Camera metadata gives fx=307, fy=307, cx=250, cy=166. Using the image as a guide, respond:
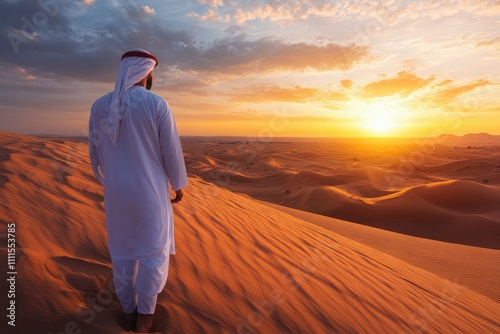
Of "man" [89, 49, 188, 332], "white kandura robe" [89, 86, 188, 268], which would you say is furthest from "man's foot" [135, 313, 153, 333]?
"white kandura robe" [89, 86, 188, 268]

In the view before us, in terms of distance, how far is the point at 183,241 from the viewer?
134 inches

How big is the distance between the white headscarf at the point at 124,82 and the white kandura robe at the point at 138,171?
0.11 feet

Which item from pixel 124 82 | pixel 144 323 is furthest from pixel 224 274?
pixel 124 82

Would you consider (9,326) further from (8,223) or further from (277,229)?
(277,229)

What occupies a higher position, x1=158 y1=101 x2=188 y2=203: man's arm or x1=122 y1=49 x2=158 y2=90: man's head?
x1=122 y1=49 x2=158 y2=90: man's head

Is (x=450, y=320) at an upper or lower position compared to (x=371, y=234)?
upper

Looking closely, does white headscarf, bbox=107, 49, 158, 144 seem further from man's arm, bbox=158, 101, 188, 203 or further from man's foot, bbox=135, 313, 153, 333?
man's foot, bbox=135, 313, 153, 333

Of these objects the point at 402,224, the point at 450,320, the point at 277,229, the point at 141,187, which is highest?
the point at 141,187

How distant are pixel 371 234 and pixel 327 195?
497 cm

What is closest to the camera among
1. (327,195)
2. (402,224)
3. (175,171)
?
Answer: (175,171)

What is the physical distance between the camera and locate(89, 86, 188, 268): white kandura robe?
2023mm

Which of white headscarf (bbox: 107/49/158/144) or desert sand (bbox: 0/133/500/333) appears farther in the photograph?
desert sand (bbox: 0/133/500/333)

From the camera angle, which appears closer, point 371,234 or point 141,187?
point 141,187

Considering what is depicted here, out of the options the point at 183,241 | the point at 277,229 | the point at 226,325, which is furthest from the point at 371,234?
the point at 226,325
